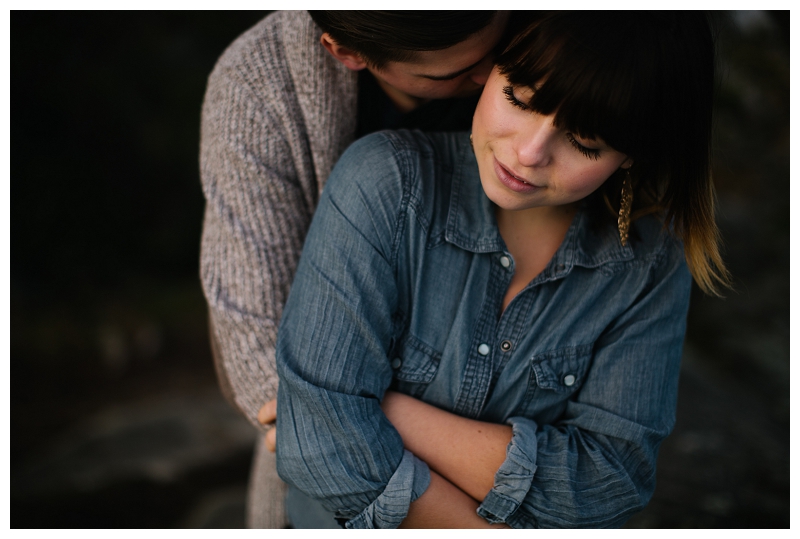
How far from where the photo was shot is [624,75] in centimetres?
84

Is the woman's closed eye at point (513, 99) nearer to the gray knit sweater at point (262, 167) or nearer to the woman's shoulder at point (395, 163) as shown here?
the woman's shoulder at point (395, 163)

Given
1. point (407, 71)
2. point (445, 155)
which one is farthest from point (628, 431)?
point (407, 71)

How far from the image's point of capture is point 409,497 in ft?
3.28

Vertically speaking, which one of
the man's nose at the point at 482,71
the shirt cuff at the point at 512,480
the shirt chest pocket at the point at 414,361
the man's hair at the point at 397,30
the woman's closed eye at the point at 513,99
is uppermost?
the man's hair at the point at 397,30

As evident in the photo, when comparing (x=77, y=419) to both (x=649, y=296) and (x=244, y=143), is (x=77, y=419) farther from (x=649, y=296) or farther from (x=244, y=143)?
(x=649, y=296)

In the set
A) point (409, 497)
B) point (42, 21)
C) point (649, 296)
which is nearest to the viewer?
point (409, 497)

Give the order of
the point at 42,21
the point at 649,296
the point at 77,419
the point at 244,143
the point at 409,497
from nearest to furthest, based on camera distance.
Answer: the point at 409,497 < the point at 649,296 < the point at 244,143 < the point at 42,21 < the point at 77,419

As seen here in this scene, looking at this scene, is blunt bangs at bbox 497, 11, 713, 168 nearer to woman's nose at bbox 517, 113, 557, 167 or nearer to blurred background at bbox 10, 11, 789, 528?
woman's nose at bbox 517, 113, 557, 167

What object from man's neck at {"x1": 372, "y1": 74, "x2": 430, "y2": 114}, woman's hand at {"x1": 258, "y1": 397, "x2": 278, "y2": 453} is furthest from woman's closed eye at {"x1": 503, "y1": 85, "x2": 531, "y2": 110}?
woman's hand at {"x1": 258, "y1": 397, "x2": 278, "y2": 453}

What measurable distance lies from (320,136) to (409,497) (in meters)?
0.74

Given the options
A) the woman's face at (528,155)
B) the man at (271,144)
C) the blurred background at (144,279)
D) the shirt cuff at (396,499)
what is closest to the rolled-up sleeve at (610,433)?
the shirt cuff at (396,499)

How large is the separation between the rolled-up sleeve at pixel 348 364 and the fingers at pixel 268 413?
0.83 feet

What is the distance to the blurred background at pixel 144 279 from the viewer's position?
90.9 inches

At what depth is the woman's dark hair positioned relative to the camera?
2.76 ft
